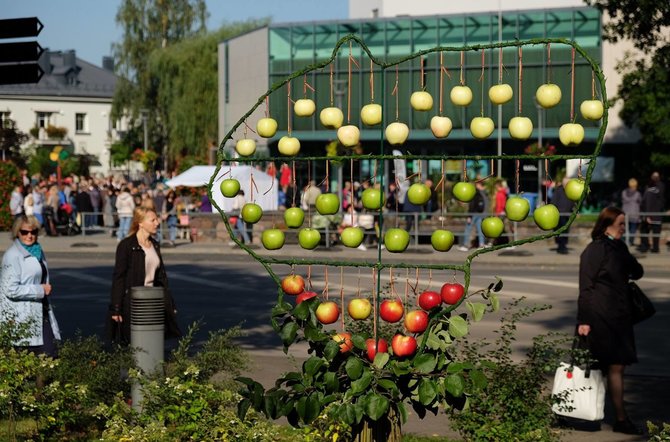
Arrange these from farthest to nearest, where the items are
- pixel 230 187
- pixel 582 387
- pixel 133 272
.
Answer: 1. pixel 133 272
2. pixel 582 387
3. pixel 230 187

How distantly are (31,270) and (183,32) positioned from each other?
65990mm

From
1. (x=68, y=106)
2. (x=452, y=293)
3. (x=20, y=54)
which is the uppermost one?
(x=68, y=106)

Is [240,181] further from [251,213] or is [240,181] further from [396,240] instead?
[396,240]

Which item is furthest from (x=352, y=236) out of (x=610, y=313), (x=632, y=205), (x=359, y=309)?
(x=632, y=205)

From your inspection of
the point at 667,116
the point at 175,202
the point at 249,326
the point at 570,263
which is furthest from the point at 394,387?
the point at 667,116

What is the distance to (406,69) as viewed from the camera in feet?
181

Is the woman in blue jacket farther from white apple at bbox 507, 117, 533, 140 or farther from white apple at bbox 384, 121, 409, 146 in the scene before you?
white apple at bbox 507, 117, 533, 140

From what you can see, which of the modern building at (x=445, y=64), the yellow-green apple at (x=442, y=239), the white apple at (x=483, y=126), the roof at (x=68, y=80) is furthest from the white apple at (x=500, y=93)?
the roof at (x=68, y=80)

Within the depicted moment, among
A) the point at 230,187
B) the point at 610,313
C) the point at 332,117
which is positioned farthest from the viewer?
the point at 610,313

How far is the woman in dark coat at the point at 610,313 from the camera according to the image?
9094 millimetres

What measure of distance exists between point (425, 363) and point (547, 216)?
0.71 meters

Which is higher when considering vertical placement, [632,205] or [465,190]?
[465,190]

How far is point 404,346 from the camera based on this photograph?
4734 mm

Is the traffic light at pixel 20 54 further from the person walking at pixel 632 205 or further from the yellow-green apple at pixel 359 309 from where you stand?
the person walking at pixel 632 205
